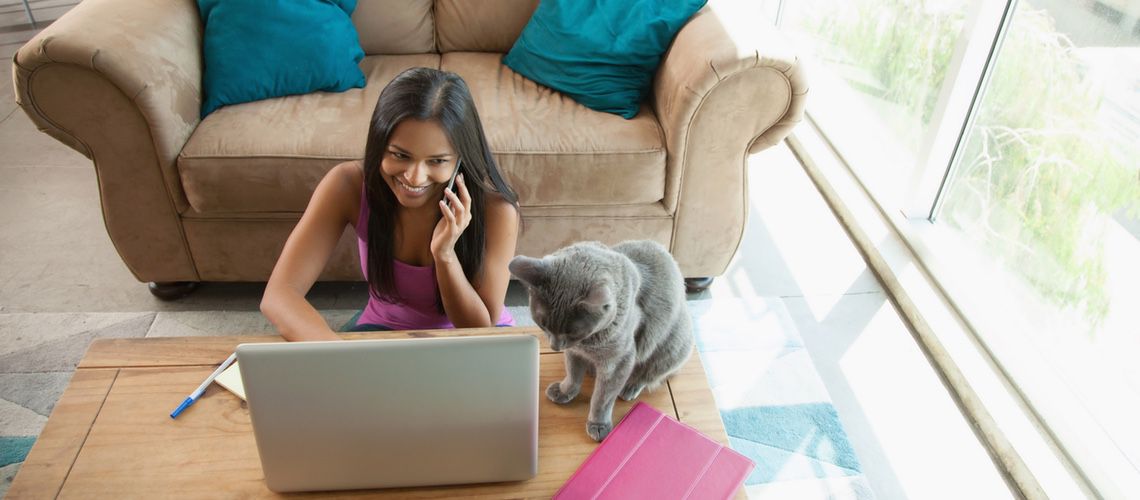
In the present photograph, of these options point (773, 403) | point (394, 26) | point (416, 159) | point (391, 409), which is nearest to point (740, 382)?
point (773, 403)

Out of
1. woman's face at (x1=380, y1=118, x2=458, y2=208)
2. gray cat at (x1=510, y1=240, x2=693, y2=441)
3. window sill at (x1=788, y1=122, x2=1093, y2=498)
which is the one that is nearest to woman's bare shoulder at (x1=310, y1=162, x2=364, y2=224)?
woman's face at (x1=380, y1=118, x2=458, y2=208)

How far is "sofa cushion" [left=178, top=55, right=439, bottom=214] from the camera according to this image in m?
1.74

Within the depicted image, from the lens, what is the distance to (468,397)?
851mm

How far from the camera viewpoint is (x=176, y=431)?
101 cm

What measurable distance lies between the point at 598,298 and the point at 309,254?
0.70m

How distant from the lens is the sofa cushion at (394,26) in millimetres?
2244

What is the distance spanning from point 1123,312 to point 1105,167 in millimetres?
336

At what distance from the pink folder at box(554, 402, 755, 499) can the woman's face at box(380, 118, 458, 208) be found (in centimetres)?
52

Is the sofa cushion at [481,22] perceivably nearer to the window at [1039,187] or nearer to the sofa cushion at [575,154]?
the sofa cushion at [575,154]

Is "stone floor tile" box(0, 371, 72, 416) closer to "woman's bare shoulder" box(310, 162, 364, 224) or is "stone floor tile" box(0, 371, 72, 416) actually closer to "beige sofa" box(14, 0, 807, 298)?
"beige sofa" box(14, 0, 807, 298)

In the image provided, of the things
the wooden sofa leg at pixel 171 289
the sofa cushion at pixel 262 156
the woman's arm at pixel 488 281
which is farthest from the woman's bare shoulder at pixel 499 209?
the wooden sofa leg at pixel 171 289

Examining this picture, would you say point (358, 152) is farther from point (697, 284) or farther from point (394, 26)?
point (697, 284)

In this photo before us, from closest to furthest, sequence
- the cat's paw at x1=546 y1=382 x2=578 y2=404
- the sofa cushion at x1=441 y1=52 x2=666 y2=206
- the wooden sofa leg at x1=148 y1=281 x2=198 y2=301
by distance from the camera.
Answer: the cat's paw at x1=546 y1=382 x2=578 y2=404
the sofa cushion at x1=441 y1=52 x2=666 y2=206
the wooden sofa leg at x1=148 y1=281 x2=198 y2=301

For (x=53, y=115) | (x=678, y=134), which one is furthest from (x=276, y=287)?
(x=678, y=134)
